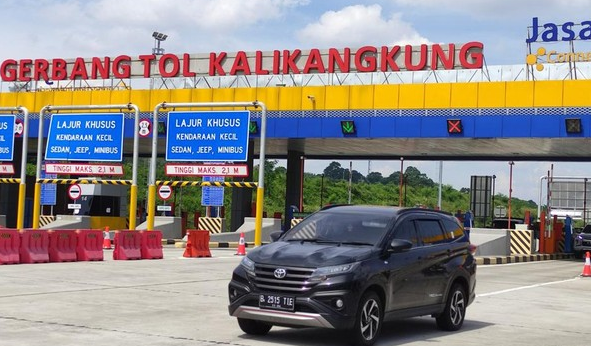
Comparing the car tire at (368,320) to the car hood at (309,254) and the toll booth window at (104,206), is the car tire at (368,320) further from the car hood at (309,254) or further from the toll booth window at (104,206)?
the toll booth window at (104,206)

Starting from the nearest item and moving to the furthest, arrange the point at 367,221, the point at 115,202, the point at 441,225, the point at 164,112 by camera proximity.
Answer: the point at 367,221 → the point at 441,225 → the point at 164,112 → the point at 115,202

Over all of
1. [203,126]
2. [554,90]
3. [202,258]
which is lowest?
[202,258]

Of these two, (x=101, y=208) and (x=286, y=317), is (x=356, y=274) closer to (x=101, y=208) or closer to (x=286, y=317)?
(x=286, y=317)

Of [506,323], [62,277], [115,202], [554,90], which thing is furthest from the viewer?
[115,202]

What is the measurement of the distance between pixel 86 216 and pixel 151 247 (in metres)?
19.8

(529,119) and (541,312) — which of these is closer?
(541,312)

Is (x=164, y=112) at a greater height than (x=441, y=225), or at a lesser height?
greater

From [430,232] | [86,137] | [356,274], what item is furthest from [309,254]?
[86,137]

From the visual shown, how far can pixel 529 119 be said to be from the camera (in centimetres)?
3406

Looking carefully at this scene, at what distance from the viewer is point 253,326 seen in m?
10.3

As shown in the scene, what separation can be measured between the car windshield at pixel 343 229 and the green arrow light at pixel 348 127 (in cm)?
2625

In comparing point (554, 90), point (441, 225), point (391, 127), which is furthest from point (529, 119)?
point (441, 225)

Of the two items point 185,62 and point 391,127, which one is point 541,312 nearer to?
point 391,127

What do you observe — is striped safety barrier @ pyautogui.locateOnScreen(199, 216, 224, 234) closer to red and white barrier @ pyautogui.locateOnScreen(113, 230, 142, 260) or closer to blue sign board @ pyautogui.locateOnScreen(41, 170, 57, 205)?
blue sign board @ pyautogui.locateOnScreen(41, 170, 57, 205)
